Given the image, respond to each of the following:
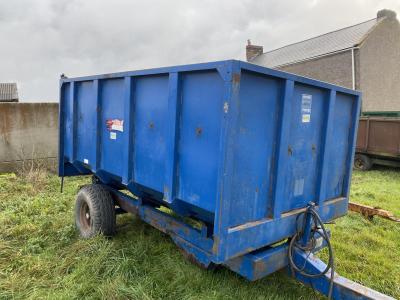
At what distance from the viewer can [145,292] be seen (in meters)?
2.87

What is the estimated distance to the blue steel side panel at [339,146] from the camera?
3096mm

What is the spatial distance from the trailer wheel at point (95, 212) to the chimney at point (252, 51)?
82.5 feet

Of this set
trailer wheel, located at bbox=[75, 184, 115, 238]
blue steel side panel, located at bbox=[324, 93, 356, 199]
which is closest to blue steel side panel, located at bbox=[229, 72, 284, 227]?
blue steel side panel, located at bbox=[324, 93, 356, 199]

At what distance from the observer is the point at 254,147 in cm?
233

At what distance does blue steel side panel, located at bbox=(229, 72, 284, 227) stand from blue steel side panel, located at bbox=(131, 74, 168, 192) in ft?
2.39

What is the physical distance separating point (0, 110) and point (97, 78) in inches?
200

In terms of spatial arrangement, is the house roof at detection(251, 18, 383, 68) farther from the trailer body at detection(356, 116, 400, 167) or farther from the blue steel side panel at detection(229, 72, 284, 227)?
the blue steel side panel at detection(229, 72, 284, 227)

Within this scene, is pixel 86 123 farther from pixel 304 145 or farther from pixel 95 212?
pixel 304 145

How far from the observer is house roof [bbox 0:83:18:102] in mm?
28327

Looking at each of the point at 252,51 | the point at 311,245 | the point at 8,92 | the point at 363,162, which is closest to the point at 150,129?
the point at 311,245

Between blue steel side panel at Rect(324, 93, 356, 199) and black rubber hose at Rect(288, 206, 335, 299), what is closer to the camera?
black rubber hose at Rect(288, 206, 335, 299)

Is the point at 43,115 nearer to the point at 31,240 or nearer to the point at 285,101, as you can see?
the point at 31,240

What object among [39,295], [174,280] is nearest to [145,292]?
[174,280]

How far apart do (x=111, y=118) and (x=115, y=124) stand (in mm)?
122
